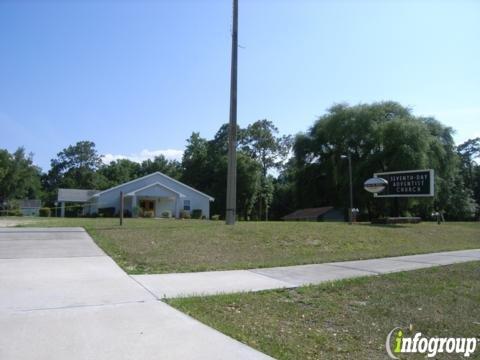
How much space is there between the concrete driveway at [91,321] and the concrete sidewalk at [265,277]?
519 millimetres

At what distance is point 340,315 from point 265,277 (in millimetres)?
2623

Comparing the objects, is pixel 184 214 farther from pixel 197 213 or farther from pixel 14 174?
pixel 14 174

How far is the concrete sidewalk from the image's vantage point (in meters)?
7.47

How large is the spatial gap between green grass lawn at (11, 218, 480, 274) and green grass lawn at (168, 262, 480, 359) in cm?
287

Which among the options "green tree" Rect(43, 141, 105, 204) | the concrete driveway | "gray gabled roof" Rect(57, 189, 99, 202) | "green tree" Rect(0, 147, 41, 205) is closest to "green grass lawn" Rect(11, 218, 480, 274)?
the concrete driveway

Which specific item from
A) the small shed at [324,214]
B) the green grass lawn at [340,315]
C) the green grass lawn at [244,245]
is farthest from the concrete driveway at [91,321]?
the small shed at [324,214]

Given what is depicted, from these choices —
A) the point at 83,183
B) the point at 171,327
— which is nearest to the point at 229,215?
the point at 171,327

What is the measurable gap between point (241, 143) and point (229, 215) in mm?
49230

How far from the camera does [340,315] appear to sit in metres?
6.32

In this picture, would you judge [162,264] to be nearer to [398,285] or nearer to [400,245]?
[398,285]

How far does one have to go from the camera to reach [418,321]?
6098 millimetres

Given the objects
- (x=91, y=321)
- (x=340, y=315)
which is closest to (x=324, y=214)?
(x=340, y=315)

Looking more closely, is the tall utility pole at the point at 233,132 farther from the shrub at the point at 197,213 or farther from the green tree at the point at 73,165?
the green tree at the point at 73,165

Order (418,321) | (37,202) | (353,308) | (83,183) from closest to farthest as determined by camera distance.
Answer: (418,321) → (353,308) → (37,202) → (83,183)
